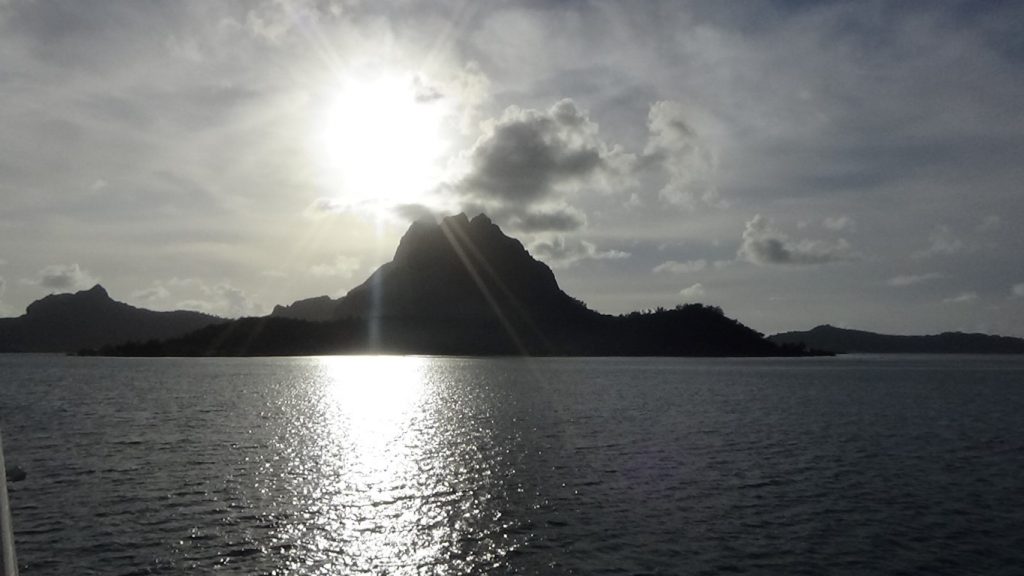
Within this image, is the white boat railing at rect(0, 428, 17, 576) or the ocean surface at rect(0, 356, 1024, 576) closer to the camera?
the white boat railing at rect(0, 428, 17, 576)

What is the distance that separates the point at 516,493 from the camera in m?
50.1

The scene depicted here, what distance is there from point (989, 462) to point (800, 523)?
3299cm

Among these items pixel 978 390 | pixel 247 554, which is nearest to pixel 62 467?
pixel 247 554

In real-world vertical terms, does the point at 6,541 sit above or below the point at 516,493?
above

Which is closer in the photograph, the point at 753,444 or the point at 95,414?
the point at 753,444

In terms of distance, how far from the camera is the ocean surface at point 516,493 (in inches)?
1390

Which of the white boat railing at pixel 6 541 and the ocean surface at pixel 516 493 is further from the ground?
the white boat railing at pixel 6 541

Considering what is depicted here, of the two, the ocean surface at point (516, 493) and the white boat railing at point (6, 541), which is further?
the ocean surface at point (516, 493)

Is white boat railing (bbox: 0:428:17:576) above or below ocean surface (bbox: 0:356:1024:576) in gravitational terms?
above

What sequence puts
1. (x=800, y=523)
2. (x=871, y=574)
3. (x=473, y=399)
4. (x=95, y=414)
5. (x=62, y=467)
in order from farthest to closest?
(x=473, y=399) → (x=95, y=414) → (x=62, y=467) → (x=800, y=523) → (x=871, y=574)

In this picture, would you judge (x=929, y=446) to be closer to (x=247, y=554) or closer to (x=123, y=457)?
(x=247, y=554)

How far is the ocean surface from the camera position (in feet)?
116

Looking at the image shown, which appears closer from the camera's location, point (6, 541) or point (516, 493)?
point (6, 541)

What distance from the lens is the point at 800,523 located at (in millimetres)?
41812
